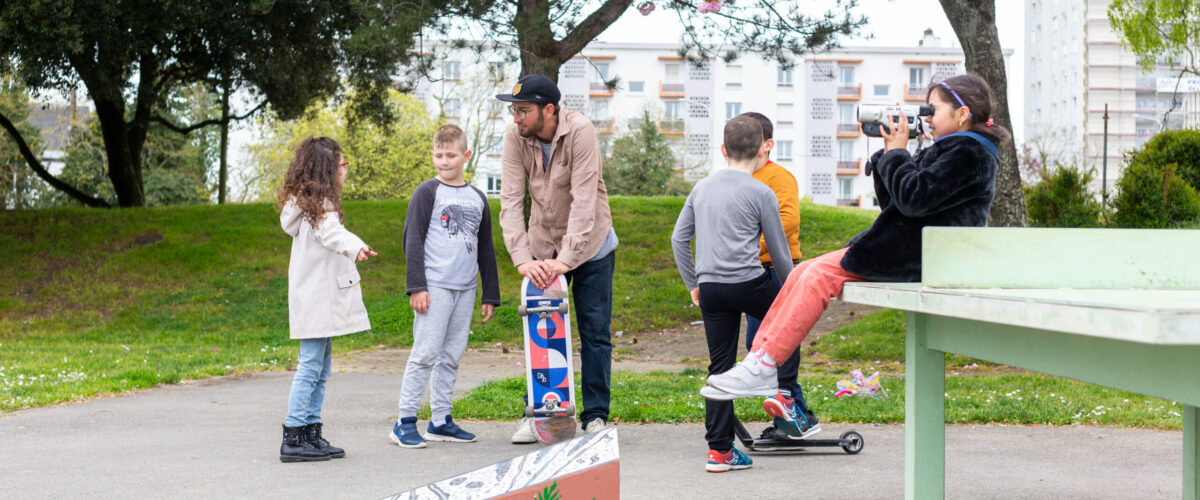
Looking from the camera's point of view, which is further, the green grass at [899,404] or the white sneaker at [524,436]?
the green grass at [899,404]

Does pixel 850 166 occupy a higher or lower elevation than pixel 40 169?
higher

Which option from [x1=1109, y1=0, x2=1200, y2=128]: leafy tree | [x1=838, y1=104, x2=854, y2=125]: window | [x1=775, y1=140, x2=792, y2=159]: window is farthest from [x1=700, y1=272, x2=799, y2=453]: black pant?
[x1=838, y1=104, x2=854, y2=125]: window

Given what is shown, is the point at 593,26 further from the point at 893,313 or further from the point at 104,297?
the point at 104,297

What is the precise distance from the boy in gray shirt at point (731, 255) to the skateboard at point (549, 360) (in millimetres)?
946

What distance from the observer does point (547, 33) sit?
1274 cm

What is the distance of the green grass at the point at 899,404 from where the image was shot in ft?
21.0

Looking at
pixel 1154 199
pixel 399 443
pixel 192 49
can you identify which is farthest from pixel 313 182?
pixel 192 49

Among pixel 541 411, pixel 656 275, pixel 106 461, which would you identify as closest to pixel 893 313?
pixel 656 275

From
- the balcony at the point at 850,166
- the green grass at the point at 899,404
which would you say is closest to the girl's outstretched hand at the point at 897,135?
the green grass at the point at 899,404

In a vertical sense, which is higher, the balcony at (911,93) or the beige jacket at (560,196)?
the balcony at (911,93)

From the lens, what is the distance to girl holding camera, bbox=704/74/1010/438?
3.74 metres

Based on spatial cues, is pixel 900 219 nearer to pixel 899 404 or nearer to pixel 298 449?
pixel 298 449

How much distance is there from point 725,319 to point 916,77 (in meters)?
85.7

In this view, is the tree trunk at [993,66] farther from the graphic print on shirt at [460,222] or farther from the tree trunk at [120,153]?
the tree trunk at [120,153]
